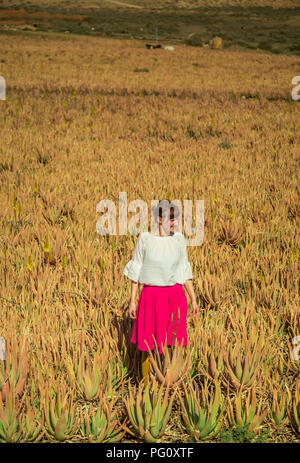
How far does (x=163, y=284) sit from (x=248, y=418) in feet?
2.65

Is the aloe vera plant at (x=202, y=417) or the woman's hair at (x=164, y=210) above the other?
the woman's hair at (x=164, y=210)

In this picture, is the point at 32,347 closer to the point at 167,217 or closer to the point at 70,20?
the point at 167,217

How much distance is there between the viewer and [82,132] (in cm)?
1036

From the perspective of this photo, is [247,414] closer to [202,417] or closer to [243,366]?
[202,417]

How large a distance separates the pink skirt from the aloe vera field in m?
0.12

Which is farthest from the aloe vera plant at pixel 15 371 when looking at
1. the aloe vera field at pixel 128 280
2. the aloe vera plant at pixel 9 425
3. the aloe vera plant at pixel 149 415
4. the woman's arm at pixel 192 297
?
the woman's arm at pixel 192 297

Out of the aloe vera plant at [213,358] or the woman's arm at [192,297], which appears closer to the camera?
the woman's arm at [192,297]

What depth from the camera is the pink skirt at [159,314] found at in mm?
2396

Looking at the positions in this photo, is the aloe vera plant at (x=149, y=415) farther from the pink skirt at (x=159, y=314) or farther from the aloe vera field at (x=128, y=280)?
the pink skirt at (x=159, y=314)

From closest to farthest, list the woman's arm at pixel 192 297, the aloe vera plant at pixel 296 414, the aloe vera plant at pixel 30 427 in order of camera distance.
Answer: the aloe vera plant at pixel 30 427, the aloe vera plant at pixel 296 414, the woman's arm at pixel 192 297

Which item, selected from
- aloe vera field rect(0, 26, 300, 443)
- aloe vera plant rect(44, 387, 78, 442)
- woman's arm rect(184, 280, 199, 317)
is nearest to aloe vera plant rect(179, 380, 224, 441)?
aloe vera field rect(0, 26, 300, 443)

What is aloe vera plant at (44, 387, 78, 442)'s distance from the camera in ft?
7.33

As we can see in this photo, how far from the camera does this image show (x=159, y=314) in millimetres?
2383

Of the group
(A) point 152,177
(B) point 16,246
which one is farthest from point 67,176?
(B) point 16,246
